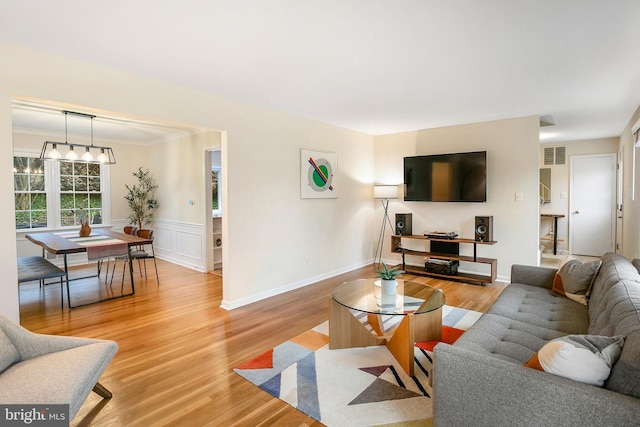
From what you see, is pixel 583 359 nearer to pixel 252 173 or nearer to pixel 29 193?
pixel 252 173

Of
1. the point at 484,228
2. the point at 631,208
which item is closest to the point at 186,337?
the point at 484,228

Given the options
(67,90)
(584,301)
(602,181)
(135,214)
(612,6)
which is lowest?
(584,301)

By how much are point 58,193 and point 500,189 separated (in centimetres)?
749

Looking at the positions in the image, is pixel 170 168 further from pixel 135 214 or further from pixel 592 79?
pixel 592 79

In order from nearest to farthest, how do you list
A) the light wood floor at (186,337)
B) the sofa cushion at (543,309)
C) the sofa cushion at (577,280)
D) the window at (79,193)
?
the light wood floor at (186,337)
the sofa cushion at (543,309)
the sofa cushion at (577,280)
the window at (79,193)

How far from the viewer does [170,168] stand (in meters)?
6.45

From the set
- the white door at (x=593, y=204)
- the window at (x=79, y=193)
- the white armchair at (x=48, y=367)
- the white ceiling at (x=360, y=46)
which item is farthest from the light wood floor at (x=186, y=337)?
the white door at (x=593, y=204)

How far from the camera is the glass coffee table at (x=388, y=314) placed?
8.23 ft

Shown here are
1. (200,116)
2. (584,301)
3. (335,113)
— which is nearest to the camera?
(584,301)

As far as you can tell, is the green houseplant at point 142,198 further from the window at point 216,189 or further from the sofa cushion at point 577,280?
the sofa cushion at point 577,280

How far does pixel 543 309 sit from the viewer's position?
8.71ft

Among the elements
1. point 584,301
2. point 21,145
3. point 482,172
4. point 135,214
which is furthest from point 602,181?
point 21,145

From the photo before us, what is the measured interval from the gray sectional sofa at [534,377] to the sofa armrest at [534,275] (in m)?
0.78

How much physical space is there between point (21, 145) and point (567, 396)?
7.67 metres
